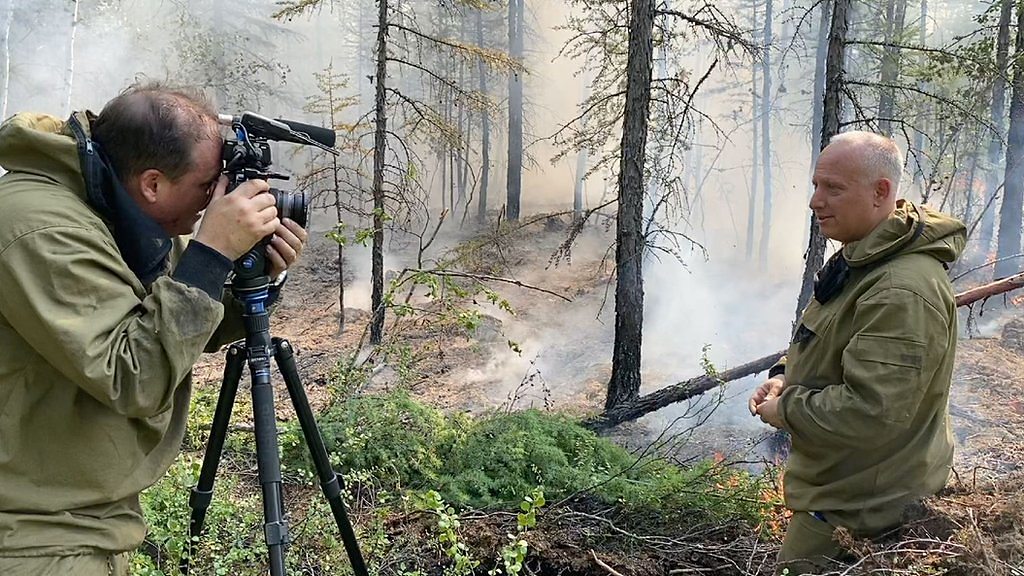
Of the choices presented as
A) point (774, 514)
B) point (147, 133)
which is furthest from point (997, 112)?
point (147, 133)

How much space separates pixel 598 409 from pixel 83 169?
9.12 meters

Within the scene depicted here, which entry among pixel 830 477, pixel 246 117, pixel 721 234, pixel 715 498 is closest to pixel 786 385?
pixel 830 477

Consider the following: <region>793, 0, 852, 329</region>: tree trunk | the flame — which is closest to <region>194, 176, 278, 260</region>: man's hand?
the flame

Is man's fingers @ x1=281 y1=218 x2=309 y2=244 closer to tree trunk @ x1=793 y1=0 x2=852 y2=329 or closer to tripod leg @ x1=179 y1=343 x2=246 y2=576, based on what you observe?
tripod leg @ x1=179 y1=343 x2=246 y2=576

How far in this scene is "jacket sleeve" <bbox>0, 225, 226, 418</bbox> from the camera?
1360mm

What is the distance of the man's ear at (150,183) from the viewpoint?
1.63m

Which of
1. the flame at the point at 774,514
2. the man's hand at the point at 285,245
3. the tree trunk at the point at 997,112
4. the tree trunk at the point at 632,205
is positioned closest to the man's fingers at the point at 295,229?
the man's hand at the point at 285,245

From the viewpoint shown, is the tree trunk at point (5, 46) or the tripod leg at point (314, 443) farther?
the tree trunk at point (5, 46)

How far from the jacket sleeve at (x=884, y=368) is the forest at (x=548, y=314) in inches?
16.5

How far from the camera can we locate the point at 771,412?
271 cm

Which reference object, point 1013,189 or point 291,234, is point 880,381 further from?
point 1013,189

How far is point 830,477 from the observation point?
263cm

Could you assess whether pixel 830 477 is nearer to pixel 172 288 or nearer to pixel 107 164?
pixel 172 288

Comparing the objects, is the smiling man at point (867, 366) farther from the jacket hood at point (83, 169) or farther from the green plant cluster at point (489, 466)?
the jacket hood at point (83, 169)
